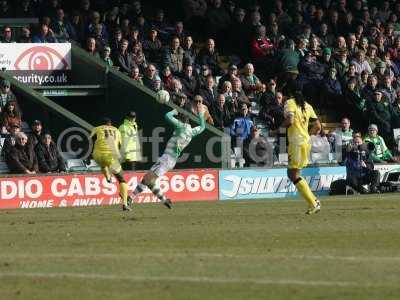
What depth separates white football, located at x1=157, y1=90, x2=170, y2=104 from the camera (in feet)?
91.3

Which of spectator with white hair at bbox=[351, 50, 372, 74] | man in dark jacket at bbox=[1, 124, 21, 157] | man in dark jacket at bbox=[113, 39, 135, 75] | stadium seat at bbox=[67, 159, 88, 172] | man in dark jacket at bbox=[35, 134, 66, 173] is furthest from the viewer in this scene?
spectator with white hair at bbox=[351, 50, 372, 74]

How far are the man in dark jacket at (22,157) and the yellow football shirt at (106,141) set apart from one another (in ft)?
9.69

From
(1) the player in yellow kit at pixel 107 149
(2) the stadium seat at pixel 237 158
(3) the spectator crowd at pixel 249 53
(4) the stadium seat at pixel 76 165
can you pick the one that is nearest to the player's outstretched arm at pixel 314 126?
(1) the player in yellow kit at pixel 107 149

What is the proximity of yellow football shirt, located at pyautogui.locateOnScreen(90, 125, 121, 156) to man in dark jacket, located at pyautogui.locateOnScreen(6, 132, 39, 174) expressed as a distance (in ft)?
9.69

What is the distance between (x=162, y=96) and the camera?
28.0 meters

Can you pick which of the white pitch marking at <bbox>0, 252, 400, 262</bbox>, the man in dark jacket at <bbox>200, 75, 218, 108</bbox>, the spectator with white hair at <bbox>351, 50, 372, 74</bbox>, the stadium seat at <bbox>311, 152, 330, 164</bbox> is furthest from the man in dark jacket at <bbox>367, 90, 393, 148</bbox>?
the white pitch marking at <bbox>0, 252, 400, 262</bbox>

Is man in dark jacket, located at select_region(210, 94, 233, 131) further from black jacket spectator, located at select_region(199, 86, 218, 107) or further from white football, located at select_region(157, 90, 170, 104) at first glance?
white football, located at select_region(157, 90, 170, 104)

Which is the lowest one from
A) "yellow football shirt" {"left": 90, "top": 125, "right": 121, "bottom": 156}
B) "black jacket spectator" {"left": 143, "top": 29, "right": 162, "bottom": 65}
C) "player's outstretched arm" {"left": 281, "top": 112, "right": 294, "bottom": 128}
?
"yellow football shirt" {"left": 90, "top": 125, "right": 121, "bottom": 156}

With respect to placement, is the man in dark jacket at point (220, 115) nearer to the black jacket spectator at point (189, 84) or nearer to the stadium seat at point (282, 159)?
the black jacket spectator at point (189, 84)

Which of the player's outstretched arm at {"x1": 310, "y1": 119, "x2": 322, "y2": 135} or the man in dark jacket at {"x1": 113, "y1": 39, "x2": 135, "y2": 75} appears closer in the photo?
the player's outstretched arm at {"x1": 310, "y1": 119, "x2": 322, "y2": 135}

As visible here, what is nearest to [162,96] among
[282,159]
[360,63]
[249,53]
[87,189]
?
[87,189]

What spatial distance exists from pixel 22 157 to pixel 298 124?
29.1 ft

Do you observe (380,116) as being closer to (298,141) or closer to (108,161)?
(108,161)

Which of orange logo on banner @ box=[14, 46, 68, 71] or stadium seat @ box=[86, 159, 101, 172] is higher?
orange logo on banner @ box=[14, 46, 68, 71]
